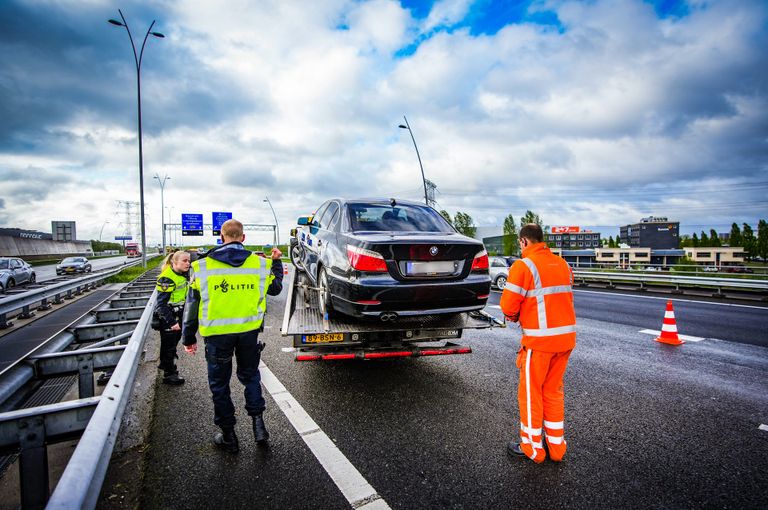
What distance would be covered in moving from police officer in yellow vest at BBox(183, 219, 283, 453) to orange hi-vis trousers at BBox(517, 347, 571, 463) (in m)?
2.11

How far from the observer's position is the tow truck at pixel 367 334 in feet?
12.9

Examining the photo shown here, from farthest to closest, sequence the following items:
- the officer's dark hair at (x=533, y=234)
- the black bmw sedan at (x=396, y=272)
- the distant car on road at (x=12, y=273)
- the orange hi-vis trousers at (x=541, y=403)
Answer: the distant car on road at (x=12, y=273) → the black bmw sedan at (x=396, y=272) → the officer's dark hair at (x=533, y=234) → the orange hi-vis trousers at (x=541, y=403)

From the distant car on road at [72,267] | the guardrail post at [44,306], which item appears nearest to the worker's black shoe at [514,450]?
the guardrail post at [44,306]

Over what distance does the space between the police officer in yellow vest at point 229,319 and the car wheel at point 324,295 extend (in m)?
1.11

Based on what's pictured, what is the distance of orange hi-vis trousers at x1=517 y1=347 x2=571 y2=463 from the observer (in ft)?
9.66

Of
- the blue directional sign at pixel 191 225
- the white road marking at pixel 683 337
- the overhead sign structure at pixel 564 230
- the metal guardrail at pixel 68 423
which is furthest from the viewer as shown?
the overhead sign structure at pixel 564 230

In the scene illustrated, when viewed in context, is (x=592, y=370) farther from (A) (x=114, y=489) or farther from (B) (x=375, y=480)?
(A) (x=114, y=489)

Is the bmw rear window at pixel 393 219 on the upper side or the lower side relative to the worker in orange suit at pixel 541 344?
upper

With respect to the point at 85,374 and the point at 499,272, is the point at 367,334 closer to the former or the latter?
the point at 85,374

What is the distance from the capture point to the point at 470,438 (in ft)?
10.6

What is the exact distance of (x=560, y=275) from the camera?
307 cm

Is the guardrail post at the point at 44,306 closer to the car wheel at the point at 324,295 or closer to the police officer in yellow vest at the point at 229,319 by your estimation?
the car wheel at the point at 324,295

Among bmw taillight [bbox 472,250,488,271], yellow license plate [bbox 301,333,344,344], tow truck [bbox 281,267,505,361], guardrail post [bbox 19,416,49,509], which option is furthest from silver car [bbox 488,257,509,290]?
guardrail post [bbox 19,416,49,509]

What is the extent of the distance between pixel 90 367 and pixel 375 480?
7.97 ft
